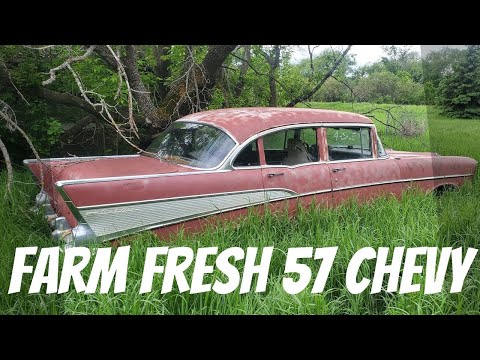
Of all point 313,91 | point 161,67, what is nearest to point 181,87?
point 161,67

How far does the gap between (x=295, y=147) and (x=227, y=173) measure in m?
0.88

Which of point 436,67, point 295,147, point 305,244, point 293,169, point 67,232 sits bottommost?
point 305,244

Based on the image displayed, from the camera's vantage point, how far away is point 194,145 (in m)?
3.18

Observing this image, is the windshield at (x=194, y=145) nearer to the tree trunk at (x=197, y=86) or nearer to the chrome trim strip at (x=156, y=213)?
the chrome trim strip at (x=156, y=213)

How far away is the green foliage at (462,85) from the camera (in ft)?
15.0

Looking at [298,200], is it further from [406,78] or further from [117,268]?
[406,78]

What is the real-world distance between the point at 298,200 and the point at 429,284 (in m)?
1.17

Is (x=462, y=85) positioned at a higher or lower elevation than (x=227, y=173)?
higher

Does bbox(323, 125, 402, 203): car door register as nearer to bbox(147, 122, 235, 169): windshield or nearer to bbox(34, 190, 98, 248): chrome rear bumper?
bbox(147, 122, 235, 169): windshield

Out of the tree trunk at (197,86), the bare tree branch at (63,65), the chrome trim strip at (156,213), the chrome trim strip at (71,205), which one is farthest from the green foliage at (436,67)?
the chrome trim strip at (71,205)

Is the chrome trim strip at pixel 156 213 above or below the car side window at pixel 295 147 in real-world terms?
below

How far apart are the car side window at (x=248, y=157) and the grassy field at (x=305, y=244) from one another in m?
0.42

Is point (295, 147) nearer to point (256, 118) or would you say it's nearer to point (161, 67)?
point (256, 118)
